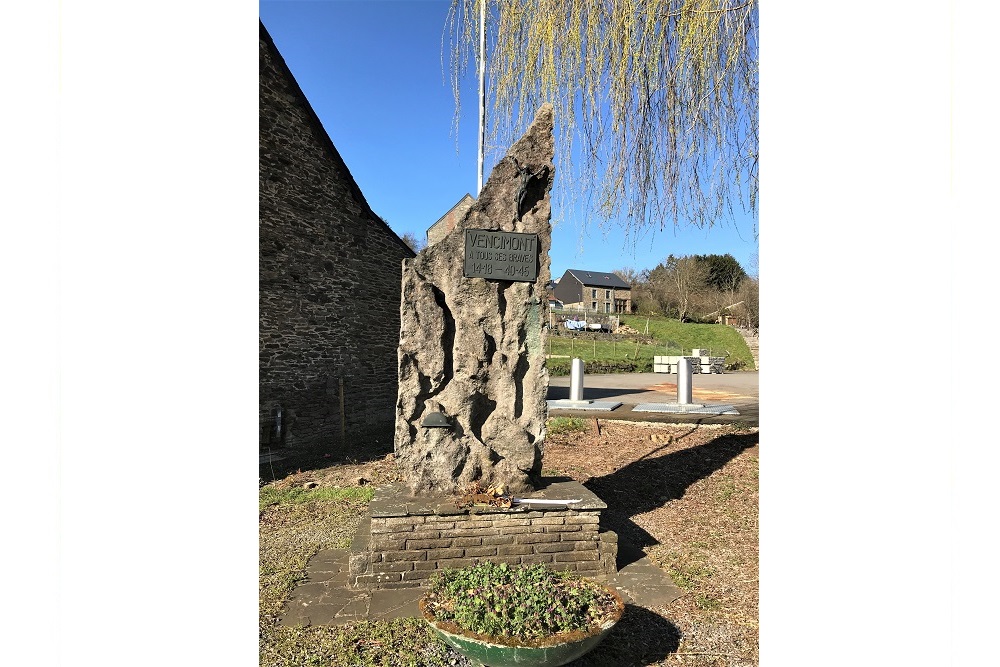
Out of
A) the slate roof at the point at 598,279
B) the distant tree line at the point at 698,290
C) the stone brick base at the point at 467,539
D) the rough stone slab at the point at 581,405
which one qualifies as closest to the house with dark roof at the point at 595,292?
the slate roof at the point at 598,279

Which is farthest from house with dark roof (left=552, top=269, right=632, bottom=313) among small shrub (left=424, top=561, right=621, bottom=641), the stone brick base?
small shrub (left=424, top=561, right=621, bottom=641)

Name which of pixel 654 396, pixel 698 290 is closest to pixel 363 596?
pixel 654 396

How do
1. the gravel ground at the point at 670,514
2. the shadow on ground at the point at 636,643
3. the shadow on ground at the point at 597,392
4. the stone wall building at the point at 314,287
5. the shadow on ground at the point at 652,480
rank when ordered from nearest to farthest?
the shadow on ground at the point at 636,643, the gravel ground at the point at 670,514, the shadow on ground at the point at 652,480, the stone wall building at the point at 314,287, the shadow on ground at the point at 597,392

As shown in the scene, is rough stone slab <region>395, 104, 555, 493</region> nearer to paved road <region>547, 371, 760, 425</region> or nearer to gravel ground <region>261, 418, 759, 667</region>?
gravel ground <region>261, 418, 759, 667</region>

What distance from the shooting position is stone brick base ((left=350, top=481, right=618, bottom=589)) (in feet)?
12.0

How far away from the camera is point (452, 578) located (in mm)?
2807

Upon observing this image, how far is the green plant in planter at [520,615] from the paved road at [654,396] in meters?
6.72

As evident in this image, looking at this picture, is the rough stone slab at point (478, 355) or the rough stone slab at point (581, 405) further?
the rough stone slab at point (581, 405)

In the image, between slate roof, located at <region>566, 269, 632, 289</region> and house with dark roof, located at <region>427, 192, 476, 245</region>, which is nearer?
house with dark roof, located at <region>427, 192, 476, 245</region>

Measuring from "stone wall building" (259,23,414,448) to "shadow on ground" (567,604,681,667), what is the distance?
676 cm

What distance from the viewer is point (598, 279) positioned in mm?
47250

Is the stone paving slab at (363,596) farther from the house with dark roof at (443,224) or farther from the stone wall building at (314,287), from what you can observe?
the house with dark roof at (443,224)

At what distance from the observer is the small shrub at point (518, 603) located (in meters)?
2.41
